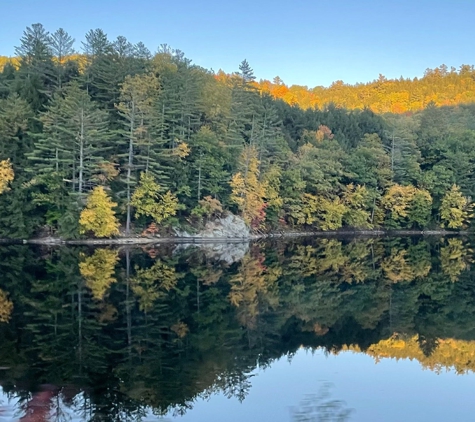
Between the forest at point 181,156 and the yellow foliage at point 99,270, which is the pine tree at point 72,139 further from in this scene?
the yellow foliage at point 99,270

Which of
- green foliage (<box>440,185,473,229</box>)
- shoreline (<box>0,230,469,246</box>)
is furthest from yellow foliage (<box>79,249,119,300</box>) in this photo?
green foliage (<box>440,185,473,229</box>)

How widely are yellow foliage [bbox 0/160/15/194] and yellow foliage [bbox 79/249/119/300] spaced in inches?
396

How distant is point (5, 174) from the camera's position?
42594mm

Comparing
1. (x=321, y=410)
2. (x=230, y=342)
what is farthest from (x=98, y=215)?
(x=321, y=410)

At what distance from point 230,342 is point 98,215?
86.8 feet

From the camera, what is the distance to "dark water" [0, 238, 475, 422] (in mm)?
12875

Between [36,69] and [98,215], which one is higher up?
[36,69]

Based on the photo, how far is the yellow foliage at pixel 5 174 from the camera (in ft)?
139

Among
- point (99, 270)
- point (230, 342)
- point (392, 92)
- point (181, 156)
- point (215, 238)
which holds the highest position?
point (392, 92)

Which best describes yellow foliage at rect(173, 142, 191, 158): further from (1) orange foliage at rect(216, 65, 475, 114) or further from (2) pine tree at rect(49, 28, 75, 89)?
(1) orange foliage at rect(216, 65, 475, 114)

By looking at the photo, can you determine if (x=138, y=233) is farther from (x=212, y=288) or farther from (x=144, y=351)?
(x=144, y=351)

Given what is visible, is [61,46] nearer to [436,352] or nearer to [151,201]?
[151,201]

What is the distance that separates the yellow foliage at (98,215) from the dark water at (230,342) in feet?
24.9

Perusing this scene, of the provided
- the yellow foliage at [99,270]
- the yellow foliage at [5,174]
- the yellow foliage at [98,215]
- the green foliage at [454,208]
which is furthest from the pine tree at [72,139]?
the green foliage at [454,208]
